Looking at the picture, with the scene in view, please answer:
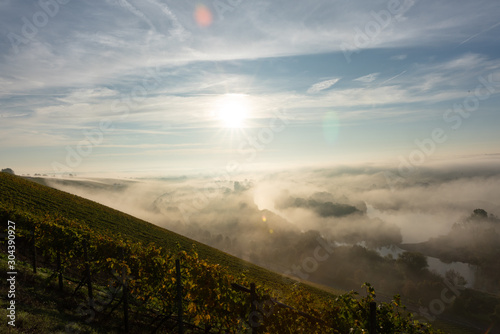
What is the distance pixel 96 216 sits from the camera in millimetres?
57562

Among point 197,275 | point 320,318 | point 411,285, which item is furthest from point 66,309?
point 411,285

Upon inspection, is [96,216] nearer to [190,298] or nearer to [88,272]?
[88,272]

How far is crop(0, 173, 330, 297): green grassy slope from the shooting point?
4820cm

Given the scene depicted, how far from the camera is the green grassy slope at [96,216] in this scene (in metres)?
48.2

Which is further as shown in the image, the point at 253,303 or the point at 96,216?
the point at 96,216

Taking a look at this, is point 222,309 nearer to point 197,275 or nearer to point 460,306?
point 197,275

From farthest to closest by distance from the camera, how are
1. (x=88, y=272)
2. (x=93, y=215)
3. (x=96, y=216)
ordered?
1. (x=96, y=216)
2. (x=93, y=215)
3. (x=88, y=272)

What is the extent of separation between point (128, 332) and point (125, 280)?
2.59m

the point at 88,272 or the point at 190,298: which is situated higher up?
the point at 190,298

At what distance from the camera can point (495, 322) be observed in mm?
139750

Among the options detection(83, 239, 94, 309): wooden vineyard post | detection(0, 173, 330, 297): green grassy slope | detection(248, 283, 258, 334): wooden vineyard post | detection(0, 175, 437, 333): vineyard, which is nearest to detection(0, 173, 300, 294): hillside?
detection(0, 173, 330, 297): green grassy slope

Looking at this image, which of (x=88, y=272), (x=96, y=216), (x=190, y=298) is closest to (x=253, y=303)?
(x=190, y=298)

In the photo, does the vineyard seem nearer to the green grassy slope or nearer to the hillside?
the hillside

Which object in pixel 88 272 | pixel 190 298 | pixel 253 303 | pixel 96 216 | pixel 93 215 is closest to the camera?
pixel 253 303
